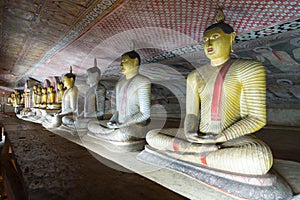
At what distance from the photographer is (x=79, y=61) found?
641 centimetres

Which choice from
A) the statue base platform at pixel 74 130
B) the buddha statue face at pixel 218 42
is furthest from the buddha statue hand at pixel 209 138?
the statue base platform at pixel 74 130

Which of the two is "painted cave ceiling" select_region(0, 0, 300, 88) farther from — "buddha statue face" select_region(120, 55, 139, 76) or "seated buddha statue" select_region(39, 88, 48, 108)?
"seated buddha statue" select_region(39, 88, 48, 108)

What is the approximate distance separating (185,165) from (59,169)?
111 cm

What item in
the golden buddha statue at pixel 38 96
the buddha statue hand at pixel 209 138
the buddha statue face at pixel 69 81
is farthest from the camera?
the golden buddha statue at pixel 38 96

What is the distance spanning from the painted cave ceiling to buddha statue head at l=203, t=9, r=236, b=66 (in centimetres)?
59

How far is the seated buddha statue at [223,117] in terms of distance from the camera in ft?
5.22

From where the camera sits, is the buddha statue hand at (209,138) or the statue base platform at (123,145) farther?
the statue base platform at (123,145)

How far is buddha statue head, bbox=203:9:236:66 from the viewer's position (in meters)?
2.04

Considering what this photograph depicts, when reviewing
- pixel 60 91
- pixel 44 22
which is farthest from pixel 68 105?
pixel 44 22

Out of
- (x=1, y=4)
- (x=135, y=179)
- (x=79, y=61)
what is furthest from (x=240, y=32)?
(x=79, y=61)

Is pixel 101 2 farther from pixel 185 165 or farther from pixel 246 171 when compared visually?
pixel 246 171

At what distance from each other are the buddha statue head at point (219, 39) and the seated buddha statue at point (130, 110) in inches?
41.8

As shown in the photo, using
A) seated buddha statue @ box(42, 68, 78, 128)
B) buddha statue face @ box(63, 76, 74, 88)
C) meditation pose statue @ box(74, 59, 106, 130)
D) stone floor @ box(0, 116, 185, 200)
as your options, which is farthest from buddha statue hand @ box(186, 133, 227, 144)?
buddha statue face @ box(63, 76, 74, 88)

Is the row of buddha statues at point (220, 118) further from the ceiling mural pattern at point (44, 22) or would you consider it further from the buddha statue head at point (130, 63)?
the ceiling mural pattern at point (44, 22)
